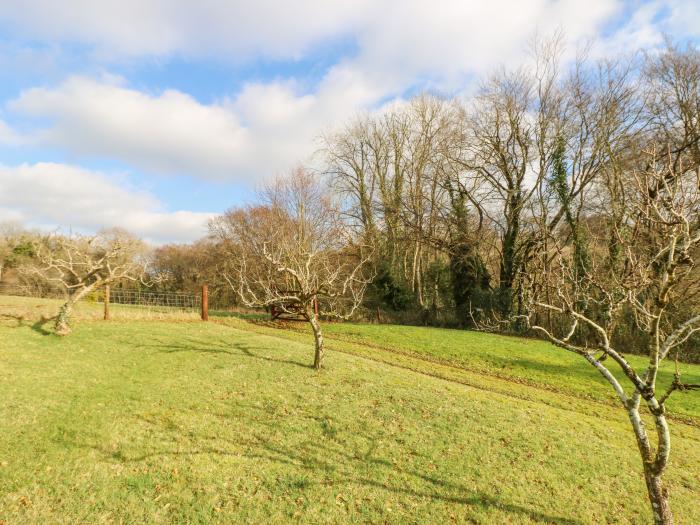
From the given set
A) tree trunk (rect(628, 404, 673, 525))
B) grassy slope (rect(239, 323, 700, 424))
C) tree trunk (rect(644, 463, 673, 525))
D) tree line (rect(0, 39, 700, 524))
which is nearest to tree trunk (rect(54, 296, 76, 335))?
tree line (rect(0, 39, 700, 524))

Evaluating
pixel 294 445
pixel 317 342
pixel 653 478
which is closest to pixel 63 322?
pixel 317 342

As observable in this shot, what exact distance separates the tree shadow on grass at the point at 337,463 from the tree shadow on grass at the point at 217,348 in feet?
15.7

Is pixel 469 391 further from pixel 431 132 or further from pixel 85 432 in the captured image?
pixel 431 132

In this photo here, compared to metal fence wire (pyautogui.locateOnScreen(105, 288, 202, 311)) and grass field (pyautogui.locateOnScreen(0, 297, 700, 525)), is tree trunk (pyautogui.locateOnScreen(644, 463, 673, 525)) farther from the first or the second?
metal fence wire (pyautogui.locateOnScreen(105, 288, 202, 311))

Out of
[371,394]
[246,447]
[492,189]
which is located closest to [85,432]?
[246,447]

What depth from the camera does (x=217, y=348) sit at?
1306 cm

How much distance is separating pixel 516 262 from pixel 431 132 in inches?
513

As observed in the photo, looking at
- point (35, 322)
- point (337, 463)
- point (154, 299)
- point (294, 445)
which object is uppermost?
point (154, 299)

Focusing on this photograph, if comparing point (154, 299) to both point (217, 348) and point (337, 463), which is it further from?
point (337, 463)

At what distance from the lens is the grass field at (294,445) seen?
4.95 metres

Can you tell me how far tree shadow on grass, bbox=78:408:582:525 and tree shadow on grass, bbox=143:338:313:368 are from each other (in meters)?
4.80

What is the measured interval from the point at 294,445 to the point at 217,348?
24.6 ft

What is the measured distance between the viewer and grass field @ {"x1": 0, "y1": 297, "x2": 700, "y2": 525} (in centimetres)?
495

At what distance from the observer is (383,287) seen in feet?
92.1
